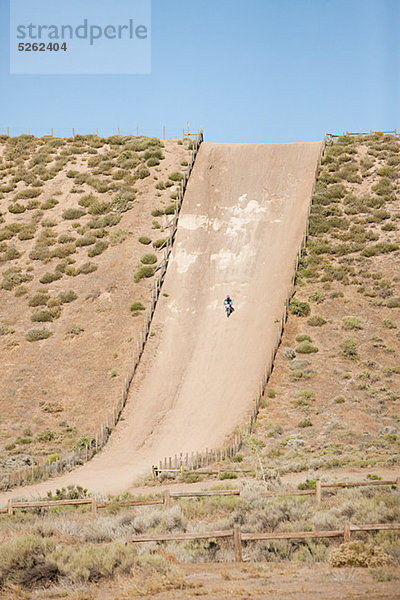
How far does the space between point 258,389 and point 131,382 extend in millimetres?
7981

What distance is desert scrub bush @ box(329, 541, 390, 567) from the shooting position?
13.8 meters

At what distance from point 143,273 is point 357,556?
38.5m

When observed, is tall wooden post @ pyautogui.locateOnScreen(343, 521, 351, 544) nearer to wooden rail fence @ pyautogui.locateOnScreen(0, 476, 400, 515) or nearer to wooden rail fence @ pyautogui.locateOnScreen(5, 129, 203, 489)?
wooden rail fence @ pyautogui.locateOnScreen(0, 476, 400, 515)

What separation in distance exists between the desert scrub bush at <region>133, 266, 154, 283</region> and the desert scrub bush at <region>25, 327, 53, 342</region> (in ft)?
27.9

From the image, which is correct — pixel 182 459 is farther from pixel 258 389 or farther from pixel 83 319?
pixel 83 319

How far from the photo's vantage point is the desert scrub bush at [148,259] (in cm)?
5250

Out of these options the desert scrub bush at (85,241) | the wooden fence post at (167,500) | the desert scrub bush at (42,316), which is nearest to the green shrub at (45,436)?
the desert scrub bush at (42,316)

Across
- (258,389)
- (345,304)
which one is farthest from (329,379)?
(345,304)

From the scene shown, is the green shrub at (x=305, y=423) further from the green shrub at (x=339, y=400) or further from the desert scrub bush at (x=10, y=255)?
the desert scrub bush at (x=10, y=255)

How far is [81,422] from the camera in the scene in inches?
1451

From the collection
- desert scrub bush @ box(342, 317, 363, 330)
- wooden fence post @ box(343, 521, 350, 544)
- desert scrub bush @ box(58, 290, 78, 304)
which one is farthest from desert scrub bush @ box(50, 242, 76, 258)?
wooden fence post @ box(343, 521, 350, 544)

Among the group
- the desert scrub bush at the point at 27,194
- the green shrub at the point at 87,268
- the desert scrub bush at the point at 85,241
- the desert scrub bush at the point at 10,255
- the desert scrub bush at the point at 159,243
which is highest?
the desert scrub bush at the point at 27,194

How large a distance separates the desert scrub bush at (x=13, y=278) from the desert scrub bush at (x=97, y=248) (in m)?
5.39

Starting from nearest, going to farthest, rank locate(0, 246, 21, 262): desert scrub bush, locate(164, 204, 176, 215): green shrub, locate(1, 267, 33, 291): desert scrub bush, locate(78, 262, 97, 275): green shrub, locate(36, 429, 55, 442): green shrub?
locate(36, 429, 55, 442): green shrub → locate(1, 267, 33, 291): desert scrub bush → locate(78, 262, 97, 275): green shrub → locate(0, 246, 21, 262): desert scrub bush → locate(164, 204, 176, 215): green shrub
